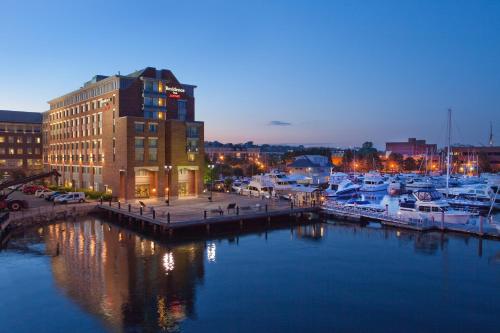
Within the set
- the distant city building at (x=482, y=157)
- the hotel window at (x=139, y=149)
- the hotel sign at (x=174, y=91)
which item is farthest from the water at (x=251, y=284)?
the distant city building at (x=482, y=157)

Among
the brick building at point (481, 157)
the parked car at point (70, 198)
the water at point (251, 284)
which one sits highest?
the brick building at point (481, 157)

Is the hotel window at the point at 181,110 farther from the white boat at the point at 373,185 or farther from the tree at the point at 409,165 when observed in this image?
the tree at the point at 409,165

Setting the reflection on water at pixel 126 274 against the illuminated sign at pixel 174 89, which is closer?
the reflection on water at pixel 126 274

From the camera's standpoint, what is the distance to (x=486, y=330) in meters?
22.2

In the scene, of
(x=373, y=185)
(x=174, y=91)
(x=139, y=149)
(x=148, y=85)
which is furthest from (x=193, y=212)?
(x=373, y=185)

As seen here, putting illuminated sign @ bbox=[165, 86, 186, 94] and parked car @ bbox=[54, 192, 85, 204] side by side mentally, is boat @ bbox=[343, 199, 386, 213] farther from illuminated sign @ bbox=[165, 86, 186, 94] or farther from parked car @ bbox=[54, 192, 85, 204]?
parked car @ bbox=[54, 192, 85, 204]

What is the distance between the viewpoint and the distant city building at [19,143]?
103750 millimetres

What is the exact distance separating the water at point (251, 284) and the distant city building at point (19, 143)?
70744mm

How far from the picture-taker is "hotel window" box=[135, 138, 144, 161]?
6462cm

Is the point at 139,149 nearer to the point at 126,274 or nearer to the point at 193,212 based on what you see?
the point at 193,212

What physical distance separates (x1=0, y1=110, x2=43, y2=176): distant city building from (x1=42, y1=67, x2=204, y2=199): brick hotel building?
36998 millimetres

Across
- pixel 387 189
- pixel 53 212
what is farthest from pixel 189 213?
pixel 387 189

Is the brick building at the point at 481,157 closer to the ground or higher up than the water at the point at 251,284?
higher up

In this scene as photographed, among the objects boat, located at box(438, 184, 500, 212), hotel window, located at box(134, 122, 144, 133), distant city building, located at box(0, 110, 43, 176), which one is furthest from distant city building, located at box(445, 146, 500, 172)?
distant city building, located at box(0, 110, 43, 176)
